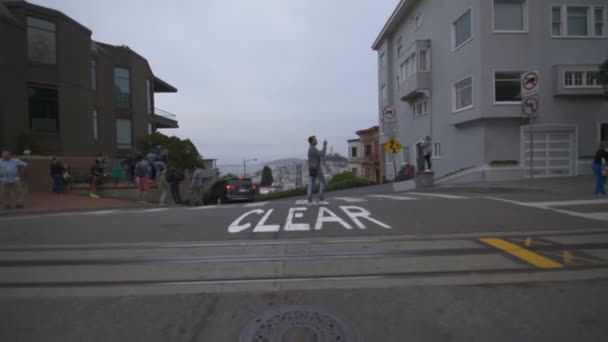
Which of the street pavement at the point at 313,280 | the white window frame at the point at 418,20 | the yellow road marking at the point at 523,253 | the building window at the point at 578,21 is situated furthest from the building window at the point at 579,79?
the yellow road marking at the point at 523,253

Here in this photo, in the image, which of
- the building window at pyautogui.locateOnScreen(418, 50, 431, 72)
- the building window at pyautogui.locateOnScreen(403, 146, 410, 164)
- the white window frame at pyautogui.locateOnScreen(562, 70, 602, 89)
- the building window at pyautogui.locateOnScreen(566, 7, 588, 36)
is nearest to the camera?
the white window frame at pyautogui.locateOnScreen(562, 70, 602, 89)

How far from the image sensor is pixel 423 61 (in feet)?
74.6

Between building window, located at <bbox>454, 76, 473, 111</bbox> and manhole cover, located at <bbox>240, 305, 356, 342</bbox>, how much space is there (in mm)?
17053

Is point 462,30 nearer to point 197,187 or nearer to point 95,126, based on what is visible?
point 197,187

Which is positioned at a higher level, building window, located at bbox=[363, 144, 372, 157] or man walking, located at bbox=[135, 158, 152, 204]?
building window, located at bbox=[363, 144, 372, 157]

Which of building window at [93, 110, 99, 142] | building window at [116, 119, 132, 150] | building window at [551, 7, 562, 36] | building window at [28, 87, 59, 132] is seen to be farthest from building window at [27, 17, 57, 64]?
building window at [551, 7, 562, 36]

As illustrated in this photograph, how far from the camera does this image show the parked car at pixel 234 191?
50.9 feet

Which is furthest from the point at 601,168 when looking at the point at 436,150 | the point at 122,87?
the point at 122,87

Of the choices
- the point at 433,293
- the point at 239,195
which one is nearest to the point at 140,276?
the point at 433,293

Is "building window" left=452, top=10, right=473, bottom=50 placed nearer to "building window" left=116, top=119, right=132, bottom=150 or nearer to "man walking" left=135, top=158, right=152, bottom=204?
"man walking" left=135, top=158, right=152, bottom=204

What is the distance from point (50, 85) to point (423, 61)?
22.0 m

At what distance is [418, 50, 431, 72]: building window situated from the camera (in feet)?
73.9

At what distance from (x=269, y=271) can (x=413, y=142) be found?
24410 mm

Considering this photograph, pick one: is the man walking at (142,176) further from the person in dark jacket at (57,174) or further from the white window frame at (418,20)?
the white window frame at (418,20)
